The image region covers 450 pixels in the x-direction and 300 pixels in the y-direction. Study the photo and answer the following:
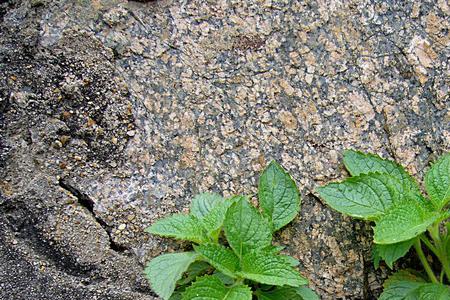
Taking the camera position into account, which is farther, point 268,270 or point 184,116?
point 184,116

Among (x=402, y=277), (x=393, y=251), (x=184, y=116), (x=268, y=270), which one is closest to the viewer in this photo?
(x=268, y=270)

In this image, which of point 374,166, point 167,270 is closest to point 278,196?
point 374,166

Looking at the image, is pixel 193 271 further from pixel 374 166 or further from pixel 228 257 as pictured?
pixel 374 166

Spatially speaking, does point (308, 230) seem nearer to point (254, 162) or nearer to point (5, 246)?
point (254, 162)

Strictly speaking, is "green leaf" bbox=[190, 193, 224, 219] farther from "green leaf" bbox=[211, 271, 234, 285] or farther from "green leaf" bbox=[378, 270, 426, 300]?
"green leaf" bbox=[378, 270, 426, 300]

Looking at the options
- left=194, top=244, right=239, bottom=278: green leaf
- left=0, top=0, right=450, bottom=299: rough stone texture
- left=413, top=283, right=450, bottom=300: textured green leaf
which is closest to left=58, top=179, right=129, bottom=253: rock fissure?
left=0, top=0, right=450, bottom=299: rough stone texture

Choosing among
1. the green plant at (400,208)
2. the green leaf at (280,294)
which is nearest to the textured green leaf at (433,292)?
the green plant at (400,208)
